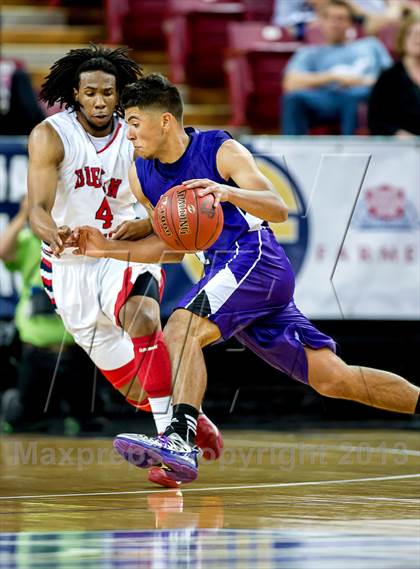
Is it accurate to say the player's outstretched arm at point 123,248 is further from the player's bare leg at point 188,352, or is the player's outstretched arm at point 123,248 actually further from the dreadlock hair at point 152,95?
the dreadlock hair at point 152,95

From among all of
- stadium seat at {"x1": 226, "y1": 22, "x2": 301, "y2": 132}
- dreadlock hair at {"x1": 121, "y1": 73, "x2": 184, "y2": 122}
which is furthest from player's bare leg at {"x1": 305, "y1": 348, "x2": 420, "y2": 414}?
stadium seat at {"x1": 226, "y1": 22, "x2": 301, "y2": 132}

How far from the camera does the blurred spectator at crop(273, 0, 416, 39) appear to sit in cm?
1202

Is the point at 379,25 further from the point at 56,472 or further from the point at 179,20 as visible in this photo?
the point at 56,472

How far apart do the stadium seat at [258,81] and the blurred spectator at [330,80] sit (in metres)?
0.85

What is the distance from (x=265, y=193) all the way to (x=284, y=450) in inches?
108

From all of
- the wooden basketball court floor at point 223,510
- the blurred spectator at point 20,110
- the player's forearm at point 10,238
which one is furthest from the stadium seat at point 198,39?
the wooden basketball court floor at point 223,510

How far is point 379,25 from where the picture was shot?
1202 centimetres

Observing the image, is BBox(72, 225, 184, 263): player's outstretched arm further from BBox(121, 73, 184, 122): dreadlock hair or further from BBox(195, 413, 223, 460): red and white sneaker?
BBox(195, 413, 223, 460): red and white sneaker

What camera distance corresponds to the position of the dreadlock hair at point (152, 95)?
5883 millimetres

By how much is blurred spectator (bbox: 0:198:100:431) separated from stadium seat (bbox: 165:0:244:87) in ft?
12.2

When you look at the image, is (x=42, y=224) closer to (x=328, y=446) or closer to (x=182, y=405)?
(x=182, y=405)

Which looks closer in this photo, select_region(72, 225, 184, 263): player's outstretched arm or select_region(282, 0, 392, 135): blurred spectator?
select_region(72, 225, 184, 263): player's outstretched arm

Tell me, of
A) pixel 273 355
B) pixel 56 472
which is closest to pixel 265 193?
pixel 273 355

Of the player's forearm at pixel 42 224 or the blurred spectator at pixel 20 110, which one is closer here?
the player's forearm at pixel 42 224
